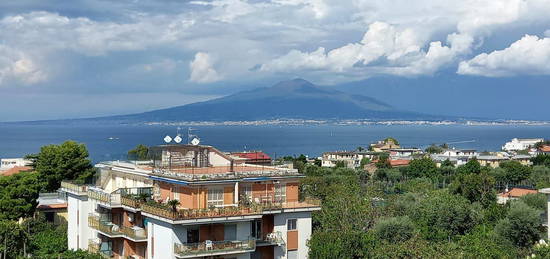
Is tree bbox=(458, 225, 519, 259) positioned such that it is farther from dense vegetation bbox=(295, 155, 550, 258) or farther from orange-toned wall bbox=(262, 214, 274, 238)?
orange-toned wall bbox=(262, 214, 274, 238)

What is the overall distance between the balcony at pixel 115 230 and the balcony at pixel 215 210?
67.2 inches

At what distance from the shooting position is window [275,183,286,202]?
28.2 metres

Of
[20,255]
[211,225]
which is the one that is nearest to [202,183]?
[211,225]

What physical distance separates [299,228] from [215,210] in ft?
14.6

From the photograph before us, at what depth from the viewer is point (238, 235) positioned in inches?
1038

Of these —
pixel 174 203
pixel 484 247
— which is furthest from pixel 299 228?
pixel 484 247

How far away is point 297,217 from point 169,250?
220 inches

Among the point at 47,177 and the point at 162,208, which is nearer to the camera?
the point at 162,208

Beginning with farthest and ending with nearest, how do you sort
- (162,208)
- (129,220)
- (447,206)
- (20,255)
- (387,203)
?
(387,203) < (447,206) < (20,255) < (129,220) < (162,208)

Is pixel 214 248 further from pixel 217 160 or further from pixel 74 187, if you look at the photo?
pixel 74 187

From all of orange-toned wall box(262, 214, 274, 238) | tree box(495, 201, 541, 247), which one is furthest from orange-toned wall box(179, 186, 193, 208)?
tree box(495, 201, 541, 247)

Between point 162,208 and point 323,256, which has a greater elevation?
point 162,208

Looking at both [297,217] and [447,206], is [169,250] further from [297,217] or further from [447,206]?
[447,206]

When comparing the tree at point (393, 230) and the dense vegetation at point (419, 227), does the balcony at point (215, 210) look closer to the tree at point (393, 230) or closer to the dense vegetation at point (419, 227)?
the dense vegetation at point (419, 227)
